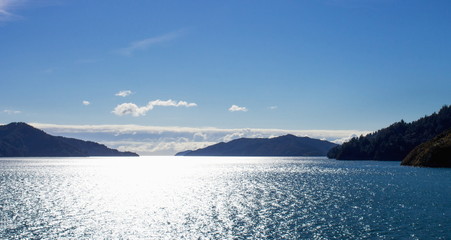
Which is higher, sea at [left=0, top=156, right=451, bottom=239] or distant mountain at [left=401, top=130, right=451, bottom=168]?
distant mountain at [left=401, top=130, right=451, bottom=168]

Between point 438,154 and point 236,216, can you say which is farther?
point 438,154

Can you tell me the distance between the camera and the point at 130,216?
6525 centimetres

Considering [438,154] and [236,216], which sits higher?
[438,154]

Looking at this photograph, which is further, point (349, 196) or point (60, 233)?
point (349, 196)

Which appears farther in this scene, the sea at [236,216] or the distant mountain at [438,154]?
the distant mountain at [438,154]

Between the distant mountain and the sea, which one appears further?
the distant mountain

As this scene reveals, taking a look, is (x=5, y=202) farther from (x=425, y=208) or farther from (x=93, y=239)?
(x=425, y=208)

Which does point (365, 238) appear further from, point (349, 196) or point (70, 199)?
point (70, 199)

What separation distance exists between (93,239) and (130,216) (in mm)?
18021

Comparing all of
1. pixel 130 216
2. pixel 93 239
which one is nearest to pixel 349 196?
pixel 130 216

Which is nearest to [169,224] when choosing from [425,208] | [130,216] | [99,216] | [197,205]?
[130,216]

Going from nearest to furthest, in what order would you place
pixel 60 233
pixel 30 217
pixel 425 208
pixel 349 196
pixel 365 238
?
pixel 365 238 → pixel 60 233 → pixel 30 217 → pixel 425 208 → pixel 349 196

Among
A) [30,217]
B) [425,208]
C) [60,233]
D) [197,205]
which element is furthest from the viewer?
[197,205]

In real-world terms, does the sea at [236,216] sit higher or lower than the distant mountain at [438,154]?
lower
